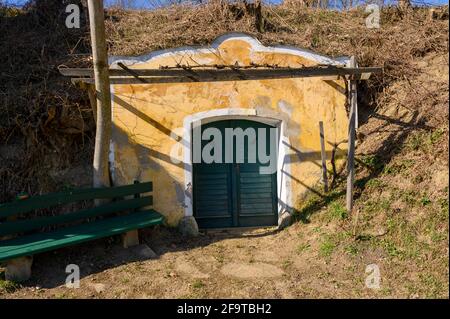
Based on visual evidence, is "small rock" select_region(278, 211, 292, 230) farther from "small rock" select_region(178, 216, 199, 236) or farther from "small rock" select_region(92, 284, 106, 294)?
"small rock" select_region(92, 284, 106, 294)

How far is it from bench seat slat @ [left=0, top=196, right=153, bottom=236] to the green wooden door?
113cm

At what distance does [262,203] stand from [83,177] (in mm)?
3118

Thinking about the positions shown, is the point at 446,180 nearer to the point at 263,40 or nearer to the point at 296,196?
the point at 296,196

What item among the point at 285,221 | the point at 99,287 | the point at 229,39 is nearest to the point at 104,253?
the point at 99,287

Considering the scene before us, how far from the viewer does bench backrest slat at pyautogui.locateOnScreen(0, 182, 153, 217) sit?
528 cm

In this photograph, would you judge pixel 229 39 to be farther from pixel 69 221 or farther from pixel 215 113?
pixel 69 221

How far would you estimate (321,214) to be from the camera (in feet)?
22.1

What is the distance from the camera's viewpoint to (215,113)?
6.98m

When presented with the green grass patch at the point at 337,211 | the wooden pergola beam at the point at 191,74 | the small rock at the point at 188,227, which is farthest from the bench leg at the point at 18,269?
the green grass patch at the point at 337,211

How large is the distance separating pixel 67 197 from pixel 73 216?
0.31m

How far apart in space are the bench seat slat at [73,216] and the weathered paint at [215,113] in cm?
46

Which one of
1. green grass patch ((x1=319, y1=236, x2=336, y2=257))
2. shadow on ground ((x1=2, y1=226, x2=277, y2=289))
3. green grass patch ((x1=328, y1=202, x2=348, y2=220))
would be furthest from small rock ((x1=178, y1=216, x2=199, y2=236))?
green grass patch ((x1=328, y1=202, x2=348, y2=220))

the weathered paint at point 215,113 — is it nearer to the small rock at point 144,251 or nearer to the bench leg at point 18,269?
the small rock at point 144,251

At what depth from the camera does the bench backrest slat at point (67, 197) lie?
5.28 m
